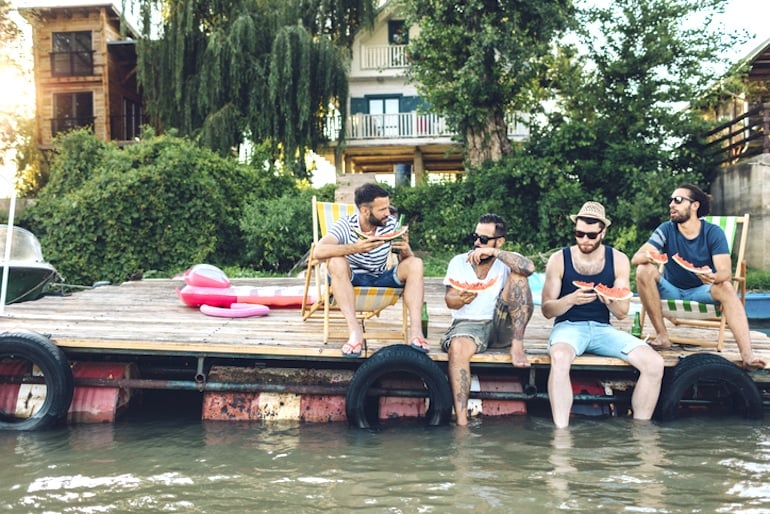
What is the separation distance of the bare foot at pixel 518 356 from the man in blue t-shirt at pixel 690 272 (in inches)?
40.2

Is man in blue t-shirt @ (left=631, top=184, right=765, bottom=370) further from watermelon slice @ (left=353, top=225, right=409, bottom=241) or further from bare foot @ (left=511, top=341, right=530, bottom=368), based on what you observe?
watermelon slice @ (left=353, top=225, right=409, bottom=241)

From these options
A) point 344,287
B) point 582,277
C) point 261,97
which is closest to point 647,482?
point 582,277

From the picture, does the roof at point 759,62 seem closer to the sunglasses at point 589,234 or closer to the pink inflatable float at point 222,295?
the pink inflatable float at point 222,295

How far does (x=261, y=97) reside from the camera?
758 inches

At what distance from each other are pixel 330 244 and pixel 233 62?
15.3 metres

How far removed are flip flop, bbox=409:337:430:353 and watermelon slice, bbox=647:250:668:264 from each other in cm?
174

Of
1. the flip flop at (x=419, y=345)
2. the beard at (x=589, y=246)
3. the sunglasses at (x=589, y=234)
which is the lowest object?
the flip flop at (x=419, y=345)

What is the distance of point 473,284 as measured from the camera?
5094 millimetres

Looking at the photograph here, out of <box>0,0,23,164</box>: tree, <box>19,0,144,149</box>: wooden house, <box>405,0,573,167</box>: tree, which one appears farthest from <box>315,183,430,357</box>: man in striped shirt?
<box>19,0,144,149</box>: wooden house

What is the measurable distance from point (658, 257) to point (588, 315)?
2.13 feet

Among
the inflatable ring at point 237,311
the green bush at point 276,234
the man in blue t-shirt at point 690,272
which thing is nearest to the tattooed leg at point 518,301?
the man in blue t-shirt at point 690,272

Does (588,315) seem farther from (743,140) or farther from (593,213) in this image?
(743,140)

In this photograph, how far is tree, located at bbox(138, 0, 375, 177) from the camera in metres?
19.1

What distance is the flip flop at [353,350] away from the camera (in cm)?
493
